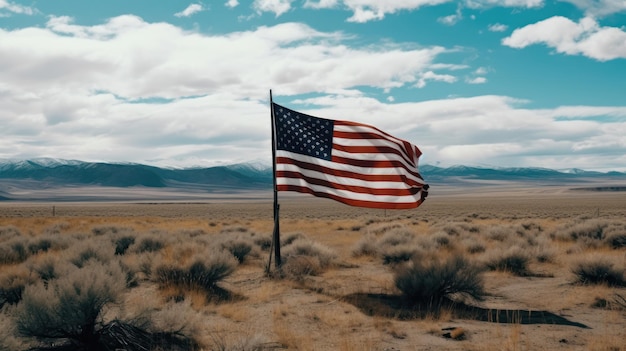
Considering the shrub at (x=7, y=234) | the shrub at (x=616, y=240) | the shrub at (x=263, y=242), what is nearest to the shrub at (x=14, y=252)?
the shrub at (x=7, y=234)

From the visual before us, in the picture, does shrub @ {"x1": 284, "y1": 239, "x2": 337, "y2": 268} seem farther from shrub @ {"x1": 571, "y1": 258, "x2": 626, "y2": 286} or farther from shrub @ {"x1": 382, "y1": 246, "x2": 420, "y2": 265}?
shrub @ {"x1": 571, "y1": 258, "x2": 626, "y2": 286}

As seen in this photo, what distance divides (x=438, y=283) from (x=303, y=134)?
187 inches

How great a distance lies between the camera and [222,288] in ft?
38.8

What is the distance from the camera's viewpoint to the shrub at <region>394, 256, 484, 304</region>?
33.2ft

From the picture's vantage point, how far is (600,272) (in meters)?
11.6

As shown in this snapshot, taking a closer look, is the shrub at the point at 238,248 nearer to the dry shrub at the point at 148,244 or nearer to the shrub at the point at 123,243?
the dry shrub at the point at 148,244

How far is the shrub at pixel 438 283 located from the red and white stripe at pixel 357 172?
1739 mm

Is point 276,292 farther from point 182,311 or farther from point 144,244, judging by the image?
point 144,244

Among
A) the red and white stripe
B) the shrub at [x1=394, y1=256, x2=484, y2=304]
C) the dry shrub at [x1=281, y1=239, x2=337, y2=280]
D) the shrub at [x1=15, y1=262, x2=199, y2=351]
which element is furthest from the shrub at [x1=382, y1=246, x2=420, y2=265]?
the shrub at [x1=15, y1=262, x2=199, y2=351]

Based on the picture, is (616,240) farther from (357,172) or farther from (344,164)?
(344,164)

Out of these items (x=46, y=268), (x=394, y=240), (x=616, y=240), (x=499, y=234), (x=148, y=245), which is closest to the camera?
(x=46, y=268)

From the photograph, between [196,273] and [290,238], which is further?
[290,238]

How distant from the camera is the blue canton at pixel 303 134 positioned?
39.3 ft

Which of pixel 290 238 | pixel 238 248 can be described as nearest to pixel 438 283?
pixel 238 248
